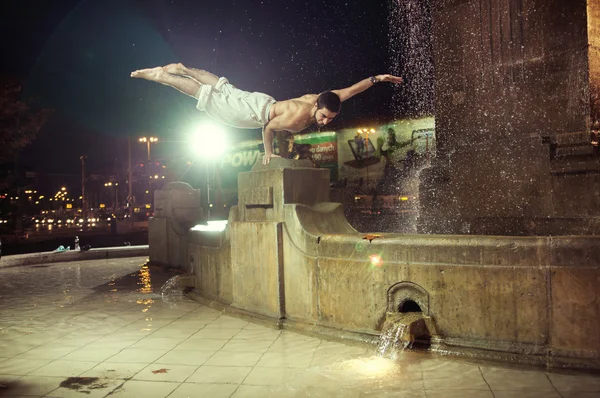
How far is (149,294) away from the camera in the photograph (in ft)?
32.3

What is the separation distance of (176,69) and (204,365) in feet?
14.7

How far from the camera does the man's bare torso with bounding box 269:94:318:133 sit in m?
7.18

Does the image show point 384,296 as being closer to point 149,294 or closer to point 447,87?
point 447,87

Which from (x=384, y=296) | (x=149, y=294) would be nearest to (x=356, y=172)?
(x=149, y=294)

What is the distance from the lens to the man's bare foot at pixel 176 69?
746 centimetres

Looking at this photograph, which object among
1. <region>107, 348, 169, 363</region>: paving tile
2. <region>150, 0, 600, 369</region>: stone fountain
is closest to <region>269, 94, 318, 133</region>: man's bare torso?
<region>150, 0, 600, 369</region>: stone fountain

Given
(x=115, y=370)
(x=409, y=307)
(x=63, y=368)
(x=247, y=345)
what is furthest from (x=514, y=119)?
(x=63, y=368)

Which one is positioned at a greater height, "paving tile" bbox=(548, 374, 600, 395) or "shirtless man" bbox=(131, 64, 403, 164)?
"shirtless man" bbox=(131, 64, 403, 164)

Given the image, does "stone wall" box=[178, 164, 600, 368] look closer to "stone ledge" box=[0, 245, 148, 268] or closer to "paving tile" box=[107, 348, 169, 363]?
"paving tile" box=[107, 348, 169, 363]

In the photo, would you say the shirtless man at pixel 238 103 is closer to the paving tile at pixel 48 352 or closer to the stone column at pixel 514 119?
the stone column at pixel 514 119

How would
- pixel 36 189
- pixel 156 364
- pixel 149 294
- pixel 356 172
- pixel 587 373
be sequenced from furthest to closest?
1. pixel 36 189
2. pixel 356 172
3. pixel 149 294
4. pixel 156 364
5. pixel 587 373

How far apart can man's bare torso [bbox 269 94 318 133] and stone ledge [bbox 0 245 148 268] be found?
11506 mm

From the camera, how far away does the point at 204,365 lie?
5383mm

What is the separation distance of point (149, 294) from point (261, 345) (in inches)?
180
